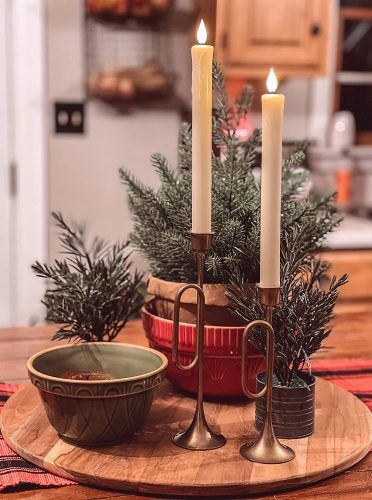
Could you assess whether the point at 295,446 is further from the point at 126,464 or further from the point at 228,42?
the point at 228,42

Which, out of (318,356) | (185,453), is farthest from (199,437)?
(318,356)

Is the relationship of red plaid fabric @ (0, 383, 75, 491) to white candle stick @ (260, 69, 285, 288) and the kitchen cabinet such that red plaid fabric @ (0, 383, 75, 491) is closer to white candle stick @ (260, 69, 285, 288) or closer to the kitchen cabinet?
white candle stick @ (260, 69, 285, 288)

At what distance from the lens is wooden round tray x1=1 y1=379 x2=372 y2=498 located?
752mm

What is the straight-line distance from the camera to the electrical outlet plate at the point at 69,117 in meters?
2.82

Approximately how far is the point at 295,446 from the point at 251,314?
0.15 meters

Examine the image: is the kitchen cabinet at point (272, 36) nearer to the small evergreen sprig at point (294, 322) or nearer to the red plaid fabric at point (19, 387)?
the red plaid fabric at point (19, 387)

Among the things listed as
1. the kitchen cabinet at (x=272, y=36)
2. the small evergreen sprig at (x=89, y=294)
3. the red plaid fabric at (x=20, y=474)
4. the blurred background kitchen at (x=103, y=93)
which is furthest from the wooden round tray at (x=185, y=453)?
the kitchen cabinet at (x=272, y=36)

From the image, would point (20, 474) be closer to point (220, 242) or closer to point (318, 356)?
point (220, 242)

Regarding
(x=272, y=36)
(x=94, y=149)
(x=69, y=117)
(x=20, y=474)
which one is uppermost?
(x=272, y=36)

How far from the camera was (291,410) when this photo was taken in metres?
0.85

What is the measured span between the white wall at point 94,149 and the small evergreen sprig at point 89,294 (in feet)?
6.12

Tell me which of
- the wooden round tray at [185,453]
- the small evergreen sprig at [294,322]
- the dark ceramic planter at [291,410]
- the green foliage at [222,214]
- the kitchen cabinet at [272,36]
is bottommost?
the wooden round tray at [185,453]

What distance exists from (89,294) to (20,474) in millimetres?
263

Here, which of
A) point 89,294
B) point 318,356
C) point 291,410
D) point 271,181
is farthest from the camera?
point 318,356
